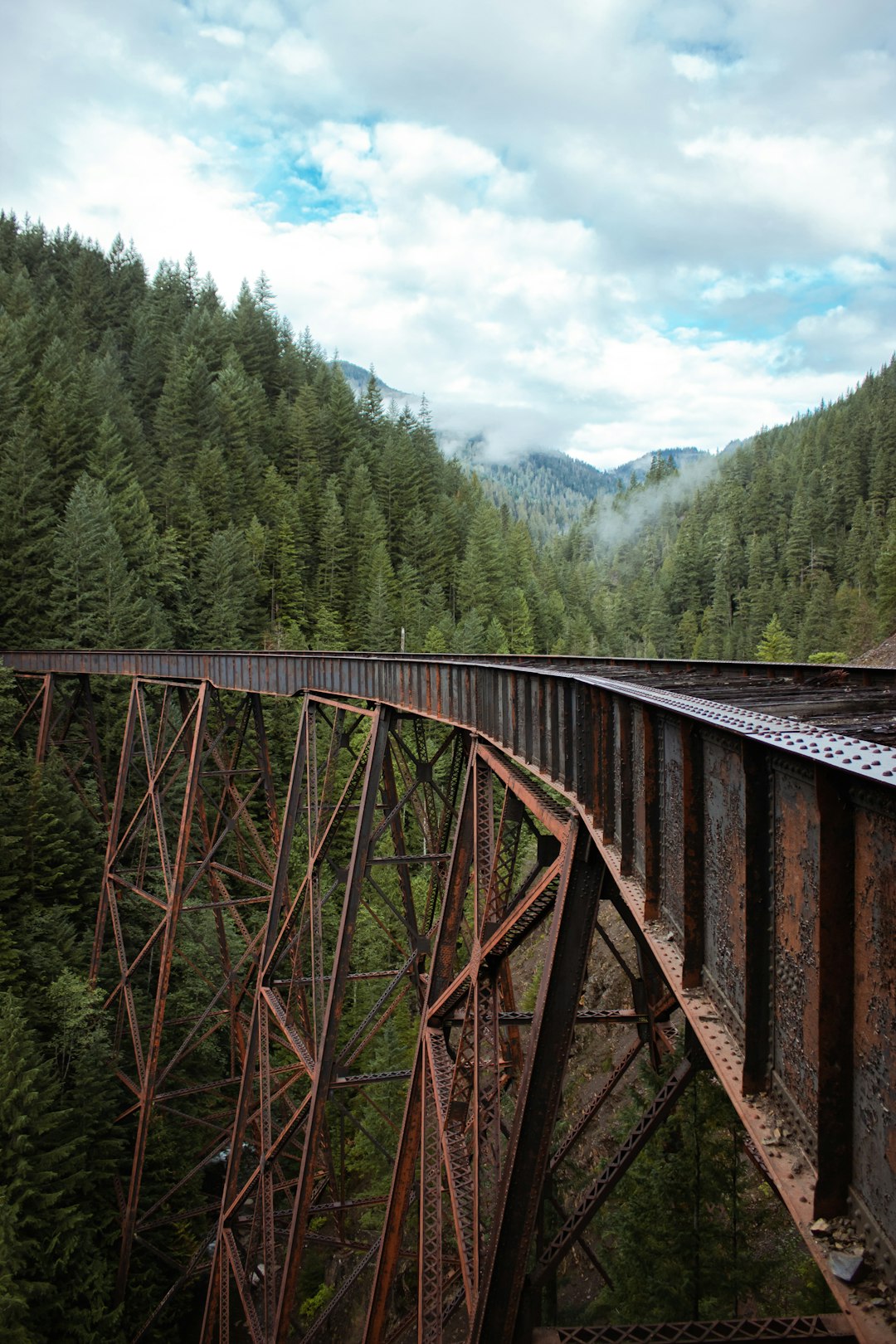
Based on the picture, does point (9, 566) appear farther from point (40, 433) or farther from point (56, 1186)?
point (56, 1186)

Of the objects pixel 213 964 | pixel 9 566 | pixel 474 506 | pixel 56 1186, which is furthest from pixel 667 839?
pixel 474 506

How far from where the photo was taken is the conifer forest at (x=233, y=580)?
41.3ft

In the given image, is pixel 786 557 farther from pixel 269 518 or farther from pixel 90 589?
pixel 90 589

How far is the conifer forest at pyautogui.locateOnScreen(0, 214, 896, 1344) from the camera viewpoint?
12602mm

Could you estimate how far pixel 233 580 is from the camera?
40062mm

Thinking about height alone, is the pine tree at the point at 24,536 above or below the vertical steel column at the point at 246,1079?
above

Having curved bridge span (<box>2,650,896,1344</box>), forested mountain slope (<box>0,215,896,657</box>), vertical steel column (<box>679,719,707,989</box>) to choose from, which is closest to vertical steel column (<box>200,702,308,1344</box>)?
curved bridge span (<box>2,650,896,1344</box>)

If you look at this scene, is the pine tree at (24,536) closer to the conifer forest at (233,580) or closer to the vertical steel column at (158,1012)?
the conifer forest at (233,580)

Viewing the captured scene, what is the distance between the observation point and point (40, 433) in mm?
36125

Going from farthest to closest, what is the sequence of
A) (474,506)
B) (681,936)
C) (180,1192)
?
1. (474,506)
2. (180,1192)
3. (681,936)

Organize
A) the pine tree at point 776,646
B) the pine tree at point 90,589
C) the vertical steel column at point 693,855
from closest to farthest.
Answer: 1. the vertical steel column at point 693,855
2. the pine tree at point 90,589
3. the pine tree at point 776,646

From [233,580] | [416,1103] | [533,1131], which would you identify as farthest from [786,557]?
[533,1131]

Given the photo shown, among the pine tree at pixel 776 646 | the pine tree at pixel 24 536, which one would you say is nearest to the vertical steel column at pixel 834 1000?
the pine tree at pixel 24 536

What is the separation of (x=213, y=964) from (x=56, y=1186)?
8.33 metres
